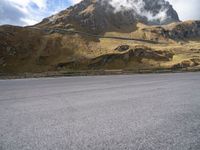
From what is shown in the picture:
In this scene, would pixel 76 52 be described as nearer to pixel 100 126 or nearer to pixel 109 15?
pixel 109 15

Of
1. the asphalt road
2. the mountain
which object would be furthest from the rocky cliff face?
the asphalt road

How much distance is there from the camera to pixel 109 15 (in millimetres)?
132250

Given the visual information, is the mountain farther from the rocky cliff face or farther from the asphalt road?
the asphalt road

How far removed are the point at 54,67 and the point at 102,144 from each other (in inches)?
2262

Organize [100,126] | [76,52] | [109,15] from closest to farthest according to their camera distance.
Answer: [100,126] < [76,52] < [109,15]

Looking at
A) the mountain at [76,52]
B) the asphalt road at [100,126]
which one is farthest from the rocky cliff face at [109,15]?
the asphalt road at [100,126]

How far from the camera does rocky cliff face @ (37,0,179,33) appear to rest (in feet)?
349

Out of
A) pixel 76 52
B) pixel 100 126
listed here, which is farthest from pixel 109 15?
pixel 100 126

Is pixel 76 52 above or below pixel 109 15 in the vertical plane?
below

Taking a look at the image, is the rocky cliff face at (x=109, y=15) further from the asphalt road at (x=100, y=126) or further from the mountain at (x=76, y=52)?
the asphalt road at (x=100, y=126)

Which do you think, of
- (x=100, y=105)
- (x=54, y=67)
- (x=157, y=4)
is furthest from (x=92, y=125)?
(x=157, y=4)

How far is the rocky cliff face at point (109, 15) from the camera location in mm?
106250

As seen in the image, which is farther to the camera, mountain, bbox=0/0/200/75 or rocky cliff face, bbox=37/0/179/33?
rocky cliff face, bbox=37/0/179/33

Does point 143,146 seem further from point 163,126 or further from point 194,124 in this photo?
point 194,124
